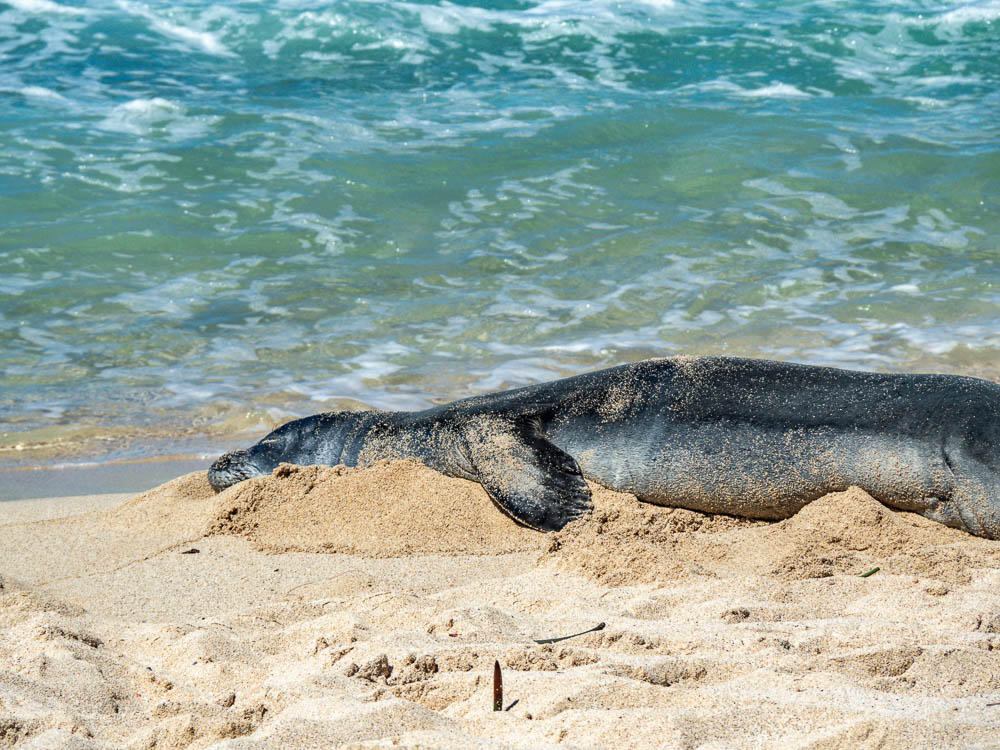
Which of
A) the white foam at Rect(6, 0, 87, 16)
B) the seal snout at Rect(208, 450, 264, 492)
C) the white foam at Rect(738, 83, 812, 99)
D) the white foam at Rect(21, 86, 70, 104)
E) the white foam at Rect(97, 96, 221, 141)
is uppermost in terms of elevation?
the white foam at Rect(6, 0, 87, 16)

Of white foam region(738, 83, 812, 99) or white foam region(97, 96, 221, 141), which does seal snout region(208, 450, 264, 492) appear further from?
white foam region(738, 83, 812, 99)

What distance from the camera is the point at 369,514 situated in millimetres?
3971

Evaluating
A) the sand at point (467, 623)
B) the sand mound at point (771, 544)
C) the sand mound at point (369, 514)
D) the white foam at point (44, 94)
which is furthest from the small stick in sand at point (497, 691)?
the white foam at point (44, 94)

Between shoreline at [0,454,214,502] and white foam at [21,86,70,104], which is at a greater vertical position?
white foam at [21,86,70,104]

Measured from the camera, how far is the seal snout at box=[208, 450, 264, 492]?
14.6 feet

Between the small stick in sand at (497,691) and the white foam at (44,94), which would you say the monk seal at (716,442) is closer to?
the small stick in sand at (497,691)

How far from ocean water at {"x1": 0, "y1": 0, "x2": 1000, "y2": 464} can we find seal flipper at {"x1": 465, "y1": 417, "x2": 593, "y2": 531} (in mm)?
1640

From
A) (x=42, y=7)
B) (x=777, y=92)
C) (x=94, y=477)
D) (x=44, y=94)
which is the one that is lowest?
(x=94, y=477)

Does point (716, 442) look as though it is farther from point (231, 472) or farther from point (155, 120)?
point (155, 120)

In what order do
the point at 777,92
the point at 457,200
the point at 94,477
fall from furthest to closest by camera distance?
the point at 777,92 → the point at 457,200 → the point at 94,477

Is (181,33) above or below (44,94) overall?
above

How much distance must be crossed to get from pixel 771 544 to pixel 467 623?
132cm

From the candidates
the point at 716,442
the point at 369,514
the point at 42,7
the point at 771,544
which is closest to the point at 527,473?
the point at 369,514

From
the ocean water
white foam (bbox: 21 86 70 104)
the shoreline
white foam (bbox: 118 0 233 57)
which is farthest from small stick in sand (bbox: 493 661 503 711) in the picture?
white foam (bbox: 118 0 233 57)
